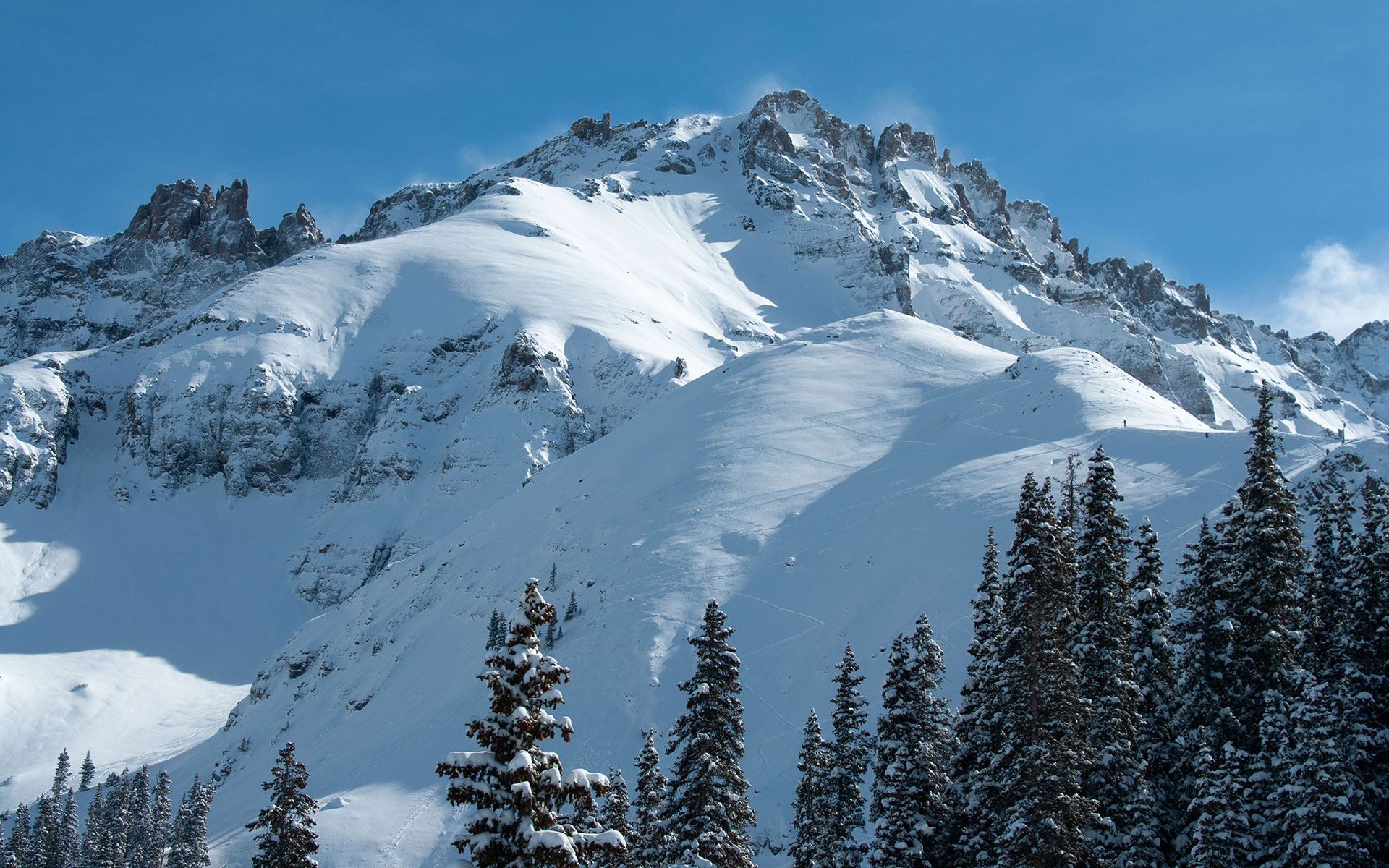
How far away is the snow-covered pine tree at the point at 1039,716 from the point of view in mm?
19453

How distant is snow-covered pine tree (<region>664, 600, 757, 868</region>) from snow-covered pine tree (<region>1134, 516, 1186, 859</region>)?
11492 mm

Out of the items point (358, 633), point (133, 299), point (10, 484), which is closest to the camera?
point (358, 633)

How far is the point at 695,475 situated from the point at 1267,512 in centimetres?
3957

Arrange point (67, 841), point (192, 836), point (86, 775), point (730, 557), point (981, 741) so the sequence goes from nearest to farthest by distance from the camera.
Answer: point (981, 741)
point (192, 836)
point (730, 557)
point (67, 841)
point (86, 775)

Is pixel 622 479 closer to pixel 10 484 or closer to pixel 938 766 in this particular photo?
pixel 938 766

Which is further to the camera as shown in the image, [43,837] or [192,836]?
[43,837]

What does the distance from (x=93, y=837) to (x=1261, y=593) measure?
68169 millimetres

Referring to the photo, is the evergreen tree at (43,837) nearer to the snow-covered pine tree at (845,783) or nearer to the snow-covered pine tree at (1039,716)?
the snow-covered pine tree at (845,783)

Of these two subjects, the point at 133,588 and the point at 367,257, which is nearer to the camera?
the point at 133,588

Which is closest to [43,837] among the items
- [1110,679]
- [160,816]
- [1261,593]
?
[160,816]

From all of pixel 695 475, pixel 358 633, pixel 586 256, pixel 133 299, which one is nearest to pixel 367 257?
pixel 586 256

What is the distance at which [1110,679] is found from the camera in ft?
76.9

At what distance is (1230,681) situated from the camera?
24.7 m

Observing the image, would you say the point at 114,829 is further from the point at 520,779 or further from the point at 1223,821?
the point at 1223,821
